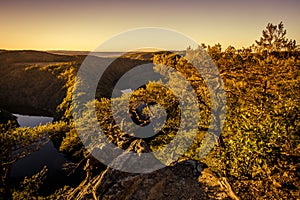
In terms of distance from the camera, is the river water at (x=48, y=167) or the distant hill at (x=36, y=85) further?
the distant hill at (x=36, y=85)

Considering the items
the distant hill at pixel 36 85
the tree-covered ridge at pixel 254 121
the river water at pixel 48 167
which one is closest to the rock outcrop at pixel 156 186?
the tree-covered ridge at pixel 254 121

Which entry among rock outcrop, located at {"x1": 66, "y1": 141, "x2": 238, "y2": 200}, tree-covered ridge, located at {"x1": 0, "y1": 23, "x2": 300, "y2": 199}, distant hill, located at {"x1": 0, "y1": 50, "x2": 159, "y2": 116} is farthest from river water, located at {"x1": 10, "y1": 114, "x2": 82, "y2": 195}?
distant hill, located at {"x1": 0, "y1": 50, "x2": 159, "y2": 116}

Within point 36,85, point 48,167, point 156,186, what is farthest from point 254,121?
point 36,85

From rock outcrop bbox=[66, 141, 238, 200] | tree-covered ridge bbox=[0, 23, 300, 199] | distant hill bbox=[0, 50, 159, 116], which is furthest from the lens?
distant hill bbox=[0, 50, 159, 116]

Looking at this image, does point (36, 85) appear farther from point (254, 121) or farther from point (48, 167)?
point (254, 121)

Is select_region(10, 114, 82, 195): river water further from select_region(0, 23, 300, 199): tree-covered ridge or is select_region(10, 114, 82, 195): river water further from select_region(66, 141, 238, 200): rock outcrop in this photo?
select_region(66, 141, 238, 200): rock outcrop

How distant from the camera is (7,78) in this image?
349ft

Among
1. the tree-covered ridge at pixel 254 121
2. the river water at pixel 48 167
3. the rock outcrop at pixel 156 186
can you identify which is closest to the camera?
the tree-covered ridge at pixel 254 121

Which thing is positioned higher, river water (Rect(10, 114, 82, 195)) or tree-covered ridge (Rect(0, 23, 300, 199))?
tree-covered ridge (Rect(0, 23, 300, 199))

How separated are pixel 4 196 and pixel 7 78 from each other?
110m

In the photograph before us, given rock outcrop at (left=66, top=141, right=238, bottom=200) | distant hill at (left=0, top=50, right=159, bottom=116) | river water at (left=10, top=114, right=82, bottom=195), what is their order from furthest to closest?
distant hill at (left=0, top=50, right=159, bottom=116) < river water at (left=10, top=114, right=82, bottom=195) < rock outcrop at (left=66, top=141, right=238, bottom=200)

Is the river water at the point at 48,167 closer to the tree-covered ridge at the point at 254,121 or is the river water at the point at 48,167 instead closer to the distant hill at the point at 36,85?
the tree-covered ridge at the point at 254,121

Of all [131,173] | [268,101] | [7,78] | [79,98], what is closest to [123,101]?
[131,173]

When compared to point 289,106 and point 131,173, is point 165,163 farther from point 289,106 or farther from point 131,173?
point 289,106
